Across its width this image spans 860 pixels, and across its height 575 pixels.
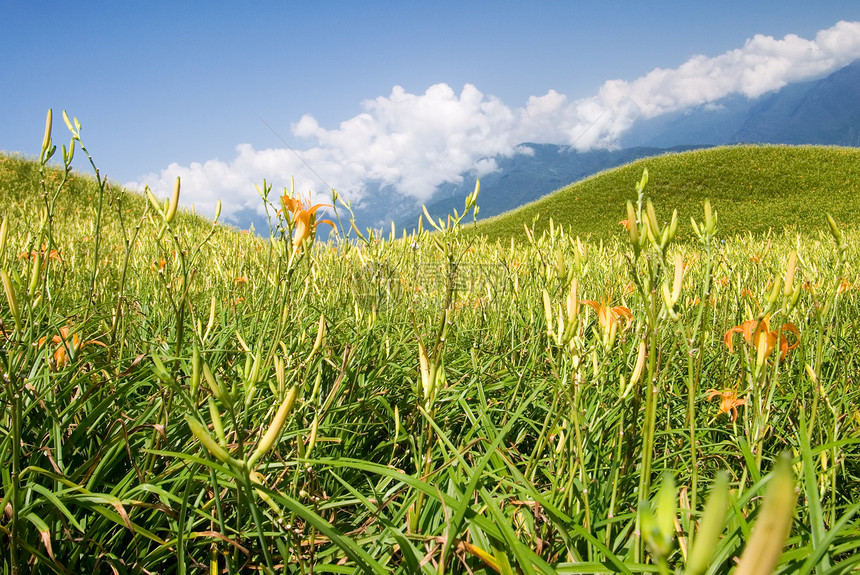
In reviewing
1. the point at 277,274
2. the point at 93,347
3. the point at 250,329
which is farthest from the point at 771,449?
the point at 93,347

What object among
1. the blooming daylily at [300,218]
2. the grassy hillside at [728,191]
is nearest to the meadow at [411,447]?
the blooming daylily at [300,218]

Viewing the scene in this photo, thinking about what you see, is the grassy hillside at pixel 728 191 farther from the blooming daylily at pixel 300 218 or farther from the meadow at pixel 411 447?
the blooming daylily at pixel 300 218

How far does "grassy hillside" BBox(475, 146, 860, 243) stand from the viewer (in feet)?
44.4

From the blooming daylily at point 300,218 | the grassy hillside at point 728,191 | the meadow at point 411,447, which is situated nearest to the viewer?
the meadow at point 411,447

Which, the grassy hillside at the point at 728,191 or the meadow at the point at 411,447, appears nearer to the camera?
the meadow at the point at 411,447

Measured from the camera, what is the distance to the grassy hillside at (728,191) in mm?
13531

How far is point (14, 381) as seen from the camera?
79 cm

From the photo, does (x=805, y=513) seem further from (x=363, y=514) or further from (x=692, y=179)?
(x=692, y=179)

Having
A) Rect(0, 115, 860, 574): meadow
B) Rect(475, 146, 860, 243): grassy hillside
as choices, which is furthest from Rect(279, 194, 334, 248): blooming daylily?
Rect(475, 146, 860, 243): grassy hillside

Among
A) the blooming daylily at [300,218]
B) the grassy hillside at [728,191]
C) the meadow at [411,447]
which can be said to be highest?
the grassy hillside at [728,191]

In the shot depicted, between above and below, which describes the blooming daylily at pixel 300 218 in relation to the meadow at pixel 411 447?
above

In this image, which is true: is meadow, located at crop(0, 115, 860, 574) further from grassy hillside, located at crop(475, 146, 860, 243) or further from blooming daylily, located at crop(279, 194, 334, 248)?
grassy hillside, located at crop(475, 146, 860, 243)

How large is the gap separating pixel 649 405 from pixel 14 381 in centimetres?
103

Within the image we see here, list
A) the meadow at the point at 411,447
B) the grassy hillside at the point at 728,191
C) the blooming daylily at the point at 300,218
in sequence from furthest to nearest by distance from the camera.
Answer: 1. the grassy hillside at the point at 728,191
2. the blooming daylily at the point at 300,218
3. the meadow at the point at 411,447
